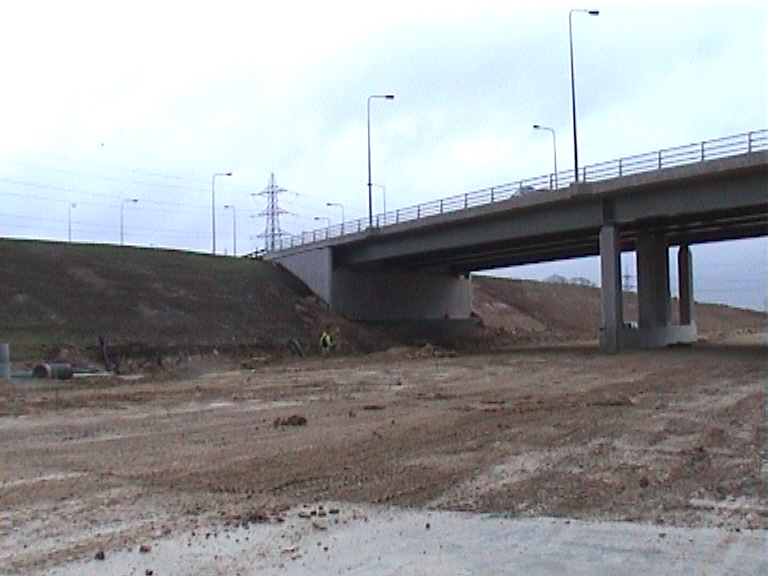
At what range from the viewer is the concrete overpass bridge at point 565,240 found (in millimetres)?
42250

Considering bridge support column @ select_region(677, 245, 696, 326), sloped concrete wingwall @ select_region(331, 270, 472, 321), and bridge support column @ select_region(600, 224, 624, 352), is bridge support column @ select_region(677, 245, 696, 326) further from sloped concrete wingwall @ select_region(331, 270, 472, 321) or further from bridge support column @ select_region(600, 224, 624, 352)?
bridge support column @ select_region(600, 224, 624, 352)

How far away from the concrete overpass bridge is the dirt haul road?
16237 mm

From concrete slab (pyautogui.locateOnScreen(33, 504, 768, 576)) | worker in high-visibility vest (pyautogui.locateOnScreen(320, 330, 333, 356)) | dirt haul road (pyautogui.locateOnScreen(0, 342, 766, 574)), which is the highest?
worker in high-visibility vest (pyautogui.locateOnScreen(320, 330, 333, 356))

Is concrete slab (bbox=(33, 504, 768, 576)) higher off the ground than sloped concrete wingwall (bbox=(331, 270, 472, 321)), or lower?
lower

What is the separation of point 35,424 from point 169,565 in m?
13.6

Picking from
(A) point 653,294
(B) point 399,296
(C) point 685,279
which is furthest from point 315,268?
(C) point 685,279

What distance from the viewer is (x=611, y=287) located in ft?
160

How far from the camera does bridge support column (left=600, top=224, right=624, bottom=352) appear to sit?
47.3 metres

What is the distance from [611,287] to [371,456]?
37.2 m

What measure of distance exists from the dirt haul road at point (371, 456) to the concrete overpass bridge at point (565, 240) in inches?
639

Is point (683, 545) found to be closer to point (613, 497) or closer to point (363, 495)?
point (613, 497)

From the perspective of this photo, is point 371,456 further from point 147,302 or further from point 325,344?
point 325,344

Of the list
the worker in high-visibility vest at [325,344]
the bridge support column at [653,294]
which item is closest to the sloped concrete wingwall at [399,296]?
the worker in high-visibility vest at [325,344]

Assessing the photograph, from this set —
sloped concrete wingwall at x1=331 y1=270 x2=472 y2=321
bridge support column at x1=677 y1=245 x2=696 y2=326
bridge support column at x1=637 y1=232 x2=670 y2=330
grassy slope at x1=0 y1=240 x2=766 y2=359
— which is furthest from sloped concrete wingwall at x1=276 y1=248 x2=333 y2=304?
bridge support column at x1=677 y1=245 x2=696 y2=326
